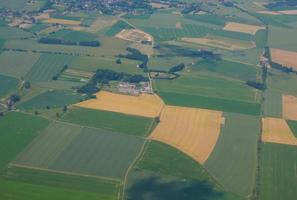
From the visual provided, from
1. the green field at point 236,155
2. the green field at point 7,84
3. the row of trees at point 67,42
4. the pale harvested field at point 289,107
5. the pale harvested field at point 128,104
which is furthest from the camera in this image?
the row of trees at point 67,42

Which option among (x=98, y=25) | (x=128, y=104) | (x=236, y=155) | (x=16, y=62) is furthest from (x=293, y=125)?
(x=98, y=25)

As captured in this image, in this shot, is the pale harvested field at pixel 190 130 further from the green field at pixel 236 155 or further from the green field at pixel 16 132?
the green field at pixel 16 132

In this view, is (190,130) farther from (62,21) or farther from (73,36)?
(62,21)

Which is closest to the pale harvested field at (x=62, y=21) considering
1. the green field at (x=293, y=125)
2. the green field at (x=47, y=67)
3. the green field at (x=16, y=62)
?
the green field at (x=16, y=62)

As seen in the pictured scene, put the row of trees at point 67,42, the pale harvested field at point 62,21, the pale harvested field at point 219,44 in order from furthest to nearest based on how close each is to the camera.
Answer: the pale harvested field at point 62,21, the pale harvested field at point 219,44, the row of trees at point 67,42

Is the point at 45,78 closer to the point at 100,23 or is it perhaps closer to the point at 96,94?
the point at 96,94

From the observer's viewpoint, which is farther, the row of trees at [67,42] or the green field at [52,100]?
the row of trees at [67,42]
